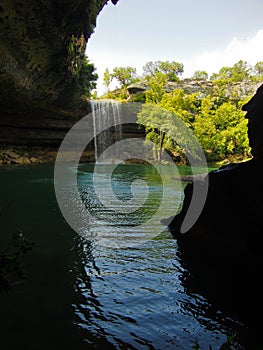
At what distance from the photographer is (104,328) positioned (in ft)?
12.4

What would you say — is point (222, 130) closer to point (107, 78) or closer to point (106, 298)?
point (107, 78)

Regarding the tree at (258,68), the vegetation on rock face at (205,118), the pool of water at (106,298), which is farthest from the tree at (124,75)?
the pool of water at (106,298)

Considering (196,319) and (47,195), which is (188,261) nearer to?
(196,319)

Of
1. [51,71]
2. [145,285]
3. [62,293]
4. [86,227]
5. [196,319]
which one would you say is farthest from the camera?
[51,71]

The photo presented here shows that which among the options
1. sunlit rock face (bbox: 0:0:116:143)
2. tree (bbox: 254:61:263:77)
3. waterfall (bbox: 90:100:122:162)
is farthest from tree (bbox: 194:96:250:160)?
tree (bbox: 254:61:263:77)

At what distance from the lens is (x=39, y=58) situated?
19.1m

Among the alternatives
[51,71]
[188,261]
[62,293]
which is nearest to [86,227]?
[188,261]

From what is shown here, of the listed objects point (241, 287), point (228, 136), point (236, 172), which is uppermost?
point (228, 136)

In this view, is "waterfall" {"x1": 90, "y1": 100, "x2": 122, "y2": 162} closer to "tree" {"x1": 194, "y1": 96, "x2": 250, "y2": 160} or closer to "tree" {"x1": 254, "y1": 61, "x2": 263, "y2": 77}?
"tree" {"x1": 194, "y1": 96, "x2": 250, "y2": 160}

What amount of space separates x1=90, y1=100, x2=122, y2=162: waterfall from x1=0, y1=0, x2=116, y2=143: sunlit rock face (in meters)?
4.84

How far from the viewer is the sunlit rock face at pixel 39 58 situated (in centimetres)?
1547

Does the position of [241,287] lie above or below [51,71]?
below

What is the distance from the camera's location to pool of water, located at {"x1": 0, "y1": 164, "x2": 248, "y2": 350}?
3574mm

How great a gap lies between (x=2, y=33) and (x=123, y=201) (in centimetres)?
1045
